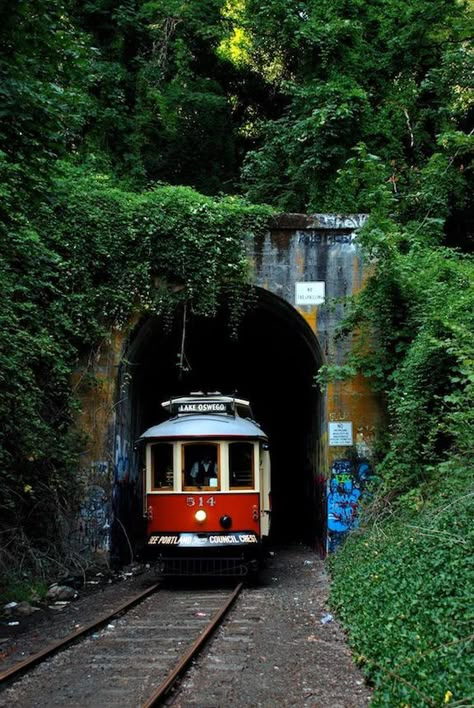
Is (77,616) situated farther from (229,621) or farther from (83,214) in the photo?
(83,214)

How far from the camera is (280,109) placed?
26.6 metres

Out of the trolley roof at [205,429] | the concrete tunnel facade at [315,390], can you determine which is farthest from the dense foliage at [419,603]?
the concrete tunnel facade at [315,390]

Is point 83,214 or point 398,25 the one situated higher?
point 398,25

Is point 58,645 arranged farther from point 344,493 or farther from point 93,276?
point 93,276

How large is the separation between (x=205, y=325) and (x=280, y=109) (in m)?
11.5

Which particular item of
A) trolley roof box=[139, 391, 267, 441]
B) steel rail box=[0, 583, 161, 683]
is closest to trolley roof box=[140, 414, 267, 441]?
trolley roof box=[139, 391, 267, 441]

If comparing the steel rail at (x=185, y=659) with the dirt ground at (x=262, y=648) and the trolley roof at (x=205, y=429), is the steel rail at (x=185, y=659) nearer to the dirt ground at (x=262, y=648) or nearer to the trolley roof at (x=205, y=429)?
the dirt ground at (x=262, y=648)

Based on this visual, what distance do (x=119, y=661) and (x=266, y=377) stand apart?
19.2 metres

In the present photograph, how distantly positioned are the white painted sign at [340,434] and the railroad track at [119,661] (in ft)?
16.9

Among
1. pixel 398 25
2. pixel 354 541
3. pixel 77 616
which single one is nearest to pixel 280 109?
pixel 398 25

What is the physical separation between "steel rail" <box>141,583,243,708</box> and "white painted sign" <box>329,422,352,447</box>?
504 cm

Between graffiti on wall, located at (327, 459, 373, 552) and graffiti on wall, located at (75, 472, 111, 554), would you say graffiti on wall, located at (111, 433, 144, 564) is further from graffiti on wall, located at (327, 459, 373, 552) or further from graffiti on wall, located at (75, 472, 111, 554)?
graffiti on wall, located at (327, 459, 373, 552)

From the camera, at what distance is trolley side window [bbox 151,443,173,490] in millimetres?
12703

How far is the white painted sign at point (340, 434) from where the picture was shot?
574 inches
